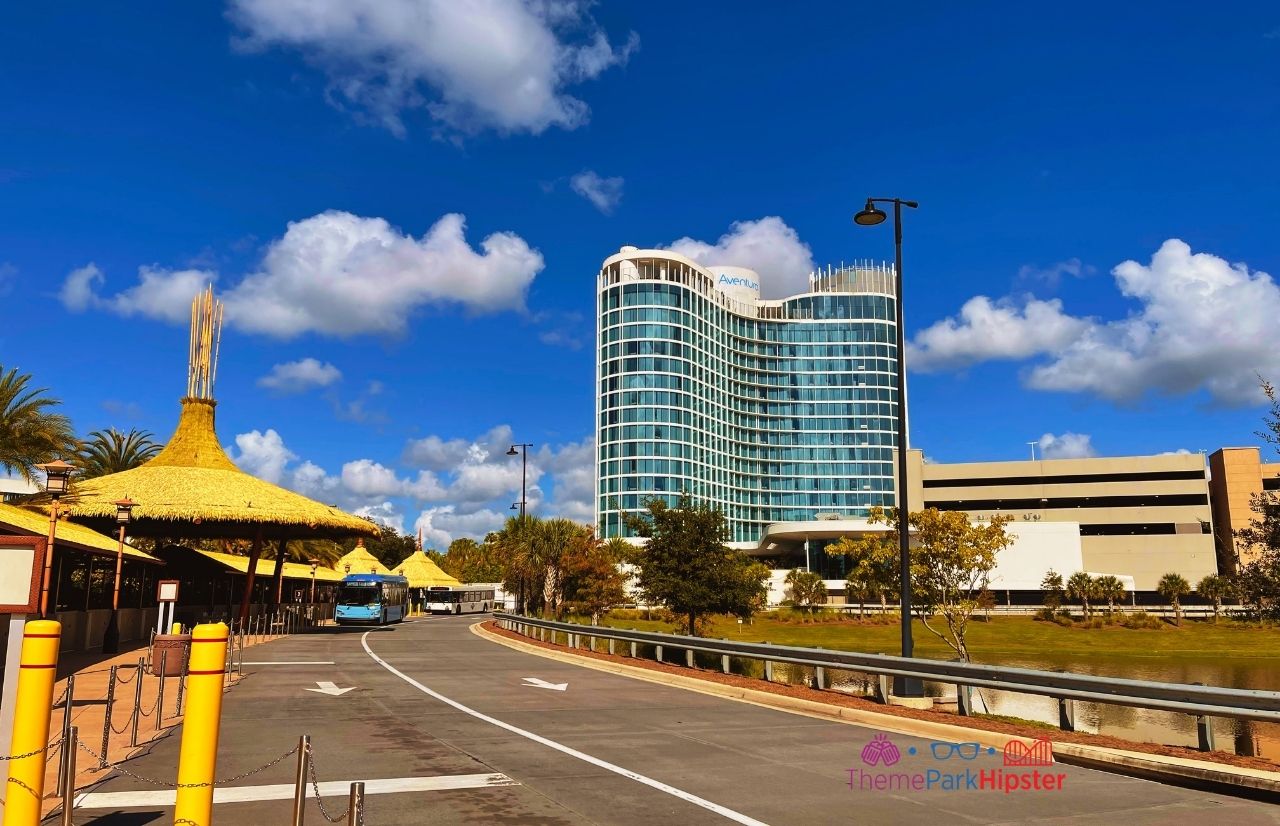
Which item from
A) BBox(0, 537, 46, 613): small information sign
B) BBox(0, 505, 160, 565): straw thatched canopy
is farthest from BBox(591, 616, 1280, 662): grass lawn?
BBox(0, 537, 46, 613): small information sign

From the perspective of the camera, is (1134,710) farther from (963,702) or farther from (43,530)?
(43,530)

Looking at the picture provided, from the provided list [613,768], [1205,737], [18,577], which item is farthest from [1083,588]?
[18,577]

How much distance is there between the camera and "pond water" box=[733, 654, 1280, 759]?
19156 mm

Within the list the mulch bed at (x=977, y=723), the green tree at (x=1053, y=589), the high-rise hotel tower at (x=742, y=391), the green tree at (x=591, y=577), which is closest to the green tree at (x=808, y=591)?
the green tree at (x=1053, y=589)

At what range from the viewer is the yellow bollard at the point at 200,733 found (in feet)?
20.9

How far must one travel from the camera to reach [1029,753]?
12234 mm

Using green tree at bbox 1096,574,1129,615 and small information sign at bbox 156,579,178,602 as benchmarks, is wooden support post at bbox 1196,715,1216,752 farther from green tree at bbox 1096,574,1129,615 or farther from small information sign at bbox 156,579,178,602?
green tree at bbox 1096,574,1129,615

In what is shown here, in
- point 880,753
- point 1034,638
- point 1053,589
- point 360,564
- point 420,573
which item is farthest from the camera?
point 1053,589

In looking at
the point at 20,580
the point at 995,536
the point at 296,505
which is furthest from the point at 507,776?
the point at 296,505

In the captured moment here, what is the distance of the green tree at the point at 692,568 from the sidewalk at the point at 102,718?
623 inches

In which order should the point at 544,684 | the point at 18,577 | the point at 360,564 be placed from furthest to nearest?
the point at 360,564 → the point at 544,684 → the point at 18,577

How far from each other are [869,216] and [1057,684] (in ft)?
33.7

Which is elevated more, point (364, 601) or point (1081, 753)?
point (364, 601)

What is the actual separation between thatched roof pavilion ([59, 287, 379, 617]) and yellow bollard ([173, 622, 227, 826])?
3387 centimetres
